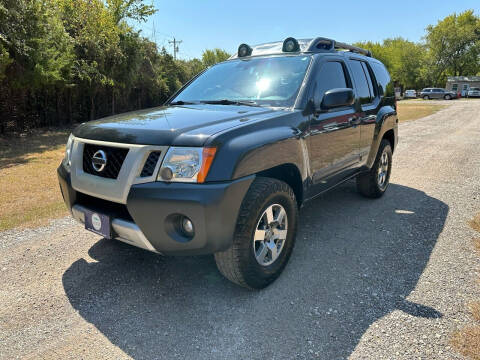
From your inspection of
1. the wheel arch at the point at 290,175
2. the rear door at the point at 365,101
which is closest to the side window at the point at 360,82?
the rear door at the point at 365,101

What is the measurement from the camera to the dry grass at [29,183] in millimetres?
4359

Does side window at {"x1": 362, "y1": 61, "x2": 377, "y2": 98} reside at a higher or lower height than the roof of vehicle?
lower

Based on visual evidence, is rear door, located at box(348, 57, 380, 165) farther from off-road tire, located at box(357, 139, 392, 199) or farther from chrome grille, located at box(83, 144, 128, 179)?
chrome grille, located at box(83, 144, 128, 179)

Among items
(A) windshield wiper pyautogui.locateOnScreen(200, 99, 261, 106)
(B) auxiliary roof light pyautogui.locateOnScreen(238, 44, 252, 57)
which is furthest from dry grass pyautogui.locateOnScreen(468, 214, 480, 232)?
(B) auxiliary roof light pyautogui.locateOnScreen(238, 44, 252, 57)

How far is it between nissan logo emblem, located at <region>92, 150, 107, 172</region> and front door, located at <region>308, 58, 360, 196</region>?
5.57ft

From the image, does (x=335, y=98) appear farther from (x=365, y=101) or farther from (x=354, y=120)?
(x=365, y=101)

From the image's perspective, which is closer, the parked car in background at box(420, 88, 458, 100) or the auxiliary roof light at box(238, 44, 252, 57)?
the auxiliary roof light at box(238, 44, 252, 57)

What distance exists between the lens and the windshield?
3.15 metres

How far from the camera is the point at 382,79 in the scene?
15.9 feet

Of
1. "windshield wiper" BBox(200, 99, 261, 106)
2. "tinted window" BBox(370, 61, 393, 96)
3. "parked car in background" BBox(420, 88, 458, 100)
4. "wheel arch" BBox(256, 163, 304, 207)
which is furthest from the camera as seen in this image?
"parked car in background" BBox(420, 88, 458, 100)

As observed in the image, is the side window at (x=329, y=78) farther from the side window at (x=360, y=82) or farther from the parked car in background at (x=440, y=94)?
→ the parked car in background at (x=440, y=94)

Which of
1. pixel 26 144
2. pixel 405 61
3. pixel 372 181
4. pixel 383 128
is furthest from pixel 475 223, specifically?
pixel 405 61

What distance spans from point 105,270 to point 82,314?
59 centimetres

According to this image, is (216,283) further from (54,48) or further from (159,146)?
(54,48)
